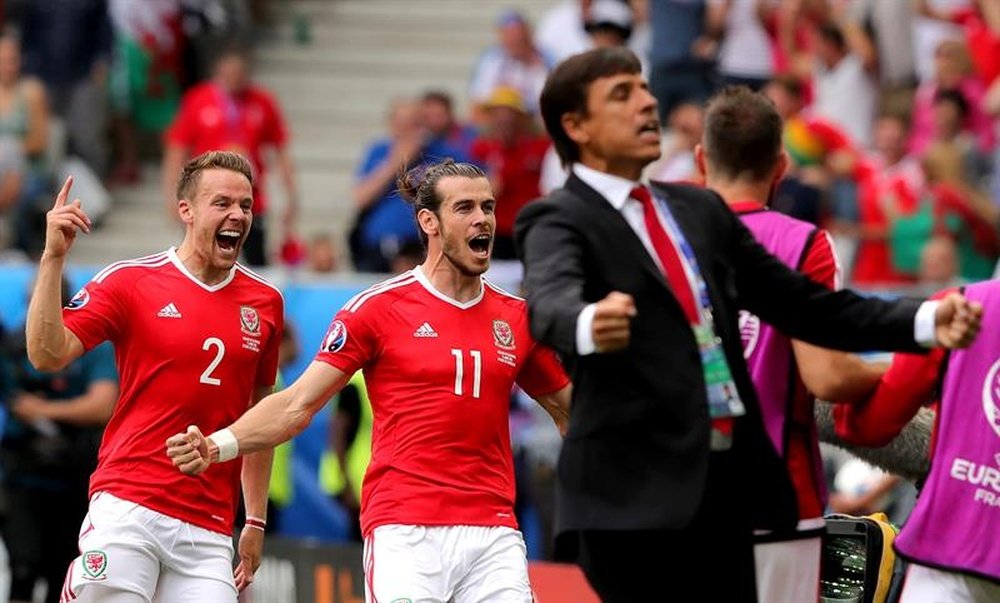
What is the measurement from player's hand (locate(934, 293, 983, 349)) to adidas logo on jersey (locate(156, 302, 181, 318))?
3450 millimetres

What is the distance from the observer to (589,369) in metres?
6.29

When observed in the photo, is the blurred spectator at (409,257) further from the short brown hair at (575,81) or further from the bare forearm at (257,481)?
the short brown hair at (575,81)

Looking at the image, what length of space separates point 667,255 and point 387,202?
33.1 feet

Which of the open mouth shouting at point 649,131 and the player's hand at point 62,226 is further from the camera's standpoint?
the player's hand at point 62,226

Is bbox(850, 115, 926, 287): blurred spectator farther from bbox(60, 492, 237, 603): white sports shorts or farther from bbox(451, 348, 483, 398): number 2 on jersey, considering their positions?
bbox(60, 492, 237, 603): white sports shorts

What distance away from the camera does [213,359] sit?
28.6 feet

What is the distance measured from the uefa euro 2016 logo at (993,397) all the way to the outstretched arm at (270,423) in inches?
96.7

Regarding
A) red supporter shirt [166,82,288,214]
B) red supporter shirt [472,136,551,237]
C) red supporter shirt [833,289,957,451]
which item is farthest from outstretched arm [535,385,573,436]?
red supporter shirt [166,82,288,214]

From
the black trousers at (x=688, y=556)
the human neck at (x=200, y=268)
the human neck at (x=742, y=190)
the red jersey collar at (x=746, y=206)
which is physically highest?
the human neck at (x=742, y=190)

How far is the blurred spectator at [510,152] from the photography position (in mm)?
16016

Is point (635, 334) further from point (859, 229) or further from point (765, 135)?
point (859, 229)

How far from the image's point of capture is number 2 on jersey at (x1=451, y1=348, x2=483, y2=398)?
835cm

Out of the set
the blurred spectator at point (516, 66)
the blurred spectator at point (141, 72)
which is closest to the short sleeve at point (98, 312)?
the blurred spectator at point (516, 66)

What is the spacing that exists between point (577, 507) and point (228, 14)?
1544cm
